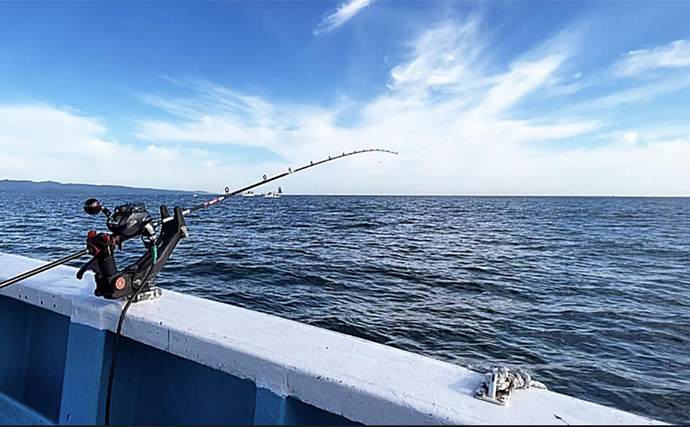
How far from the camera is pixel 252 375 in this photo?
4.84ft

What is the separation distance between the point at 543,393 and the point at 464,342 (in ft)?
16.0

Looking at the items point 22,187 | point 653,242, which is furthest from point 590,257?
point 22,187

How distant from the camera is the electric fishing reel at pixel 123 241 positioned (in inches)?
71.4

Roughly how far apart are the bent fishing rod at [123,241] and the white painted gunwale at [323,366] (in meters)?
0.12

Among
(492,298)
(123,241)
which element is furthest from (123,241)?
(492,298)

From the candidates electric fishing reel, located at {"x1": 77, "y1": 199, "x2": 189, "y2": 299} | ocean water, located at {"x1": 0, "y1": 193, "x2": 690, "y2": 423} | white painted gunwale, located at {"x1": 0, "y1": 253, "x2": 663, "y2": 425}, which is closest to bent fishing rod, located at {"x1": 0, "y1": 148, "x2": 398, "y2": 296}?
electric fishing reel, located at {"x1": 77, "y1": 199, "x2": 189, "y2": 299}

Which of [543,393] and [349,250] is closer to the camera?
[543,393]

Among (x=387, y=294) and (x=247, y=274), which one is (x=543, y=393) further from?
(x=247, y=274)

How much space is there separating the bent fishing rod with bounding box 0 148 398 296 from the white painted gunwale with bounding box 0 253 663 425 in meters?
0.12

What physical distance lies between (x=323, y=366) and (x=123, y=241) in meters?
1.18

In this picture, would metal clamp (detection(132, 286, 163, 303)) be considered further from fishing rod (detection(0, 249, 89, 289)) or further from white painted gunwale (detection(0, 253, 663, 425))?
fishing rod (detection(0, 249, 89, 289))

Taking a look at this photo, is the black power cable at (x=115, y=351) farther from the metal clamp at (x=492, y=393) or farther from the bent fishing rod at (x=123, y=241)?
the metal clamp at (x=492, y=393)

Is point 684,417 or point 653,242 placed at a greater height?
point 653,242

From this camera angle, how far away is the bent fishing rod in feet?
5.96
